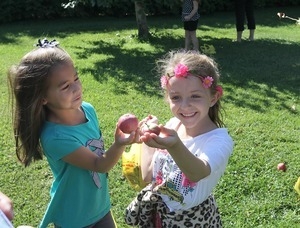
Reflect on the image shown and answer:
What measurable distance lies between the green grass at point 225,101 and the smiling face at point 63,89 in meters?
1.57

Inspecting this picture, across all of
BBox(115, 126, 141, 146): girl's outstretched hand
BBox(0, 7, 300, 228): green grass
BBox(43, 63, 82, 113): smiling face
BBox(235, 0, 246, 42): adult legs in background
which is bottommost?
BBox(0, 7, 300, 228): green grass

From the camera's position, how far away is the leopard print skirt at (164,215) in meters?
2.24

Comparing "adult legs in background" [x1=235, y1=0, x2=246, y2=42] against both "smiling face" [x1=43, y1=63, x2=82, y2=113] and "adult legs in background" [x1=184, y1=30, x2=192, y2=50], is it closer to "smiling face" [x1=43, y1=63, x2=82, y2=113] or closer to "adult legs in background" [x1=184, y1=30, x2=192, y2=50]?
"adult legs in background" [x1=184, y1=30, x2=192, y2=50]

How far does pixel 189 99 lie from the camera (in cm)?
210

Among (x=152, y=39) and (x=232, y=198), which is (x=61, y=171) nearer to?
(x=232, y=198)

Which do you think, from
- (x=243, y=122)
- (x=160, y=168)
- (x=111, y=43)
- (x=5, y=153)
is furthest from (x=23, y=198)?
(x=111, y=43)

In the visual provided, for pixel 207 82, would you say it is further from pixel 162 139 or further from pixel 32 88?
pixel 32 88

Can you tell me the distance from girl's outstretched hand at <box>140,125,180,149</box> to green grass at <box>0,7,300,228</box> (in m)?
1.89

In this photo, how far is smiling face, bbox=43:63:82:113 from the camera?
7.18 feet

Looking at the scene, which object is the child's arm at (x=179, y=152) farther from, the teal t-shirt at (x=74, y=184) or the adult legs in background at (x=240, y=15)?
the adult legs in background at (x=240, y=15)

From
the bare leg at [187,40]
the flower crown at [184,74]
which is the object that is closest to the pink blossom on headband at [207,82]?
the flower crown at [184,74]

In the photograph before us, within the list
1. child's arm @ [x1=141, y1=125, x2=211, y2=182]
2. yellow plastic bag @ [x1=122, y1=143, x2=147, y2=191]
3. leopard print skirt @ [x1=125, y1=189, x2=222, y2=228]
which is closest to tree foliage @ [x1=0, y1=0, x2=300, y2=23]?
yellow plastic bag @ [x1=122, y1=143, x2=147, y2=191]

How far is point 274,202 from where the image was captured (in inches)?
144

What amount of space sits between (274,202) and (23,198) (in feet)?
6.64
